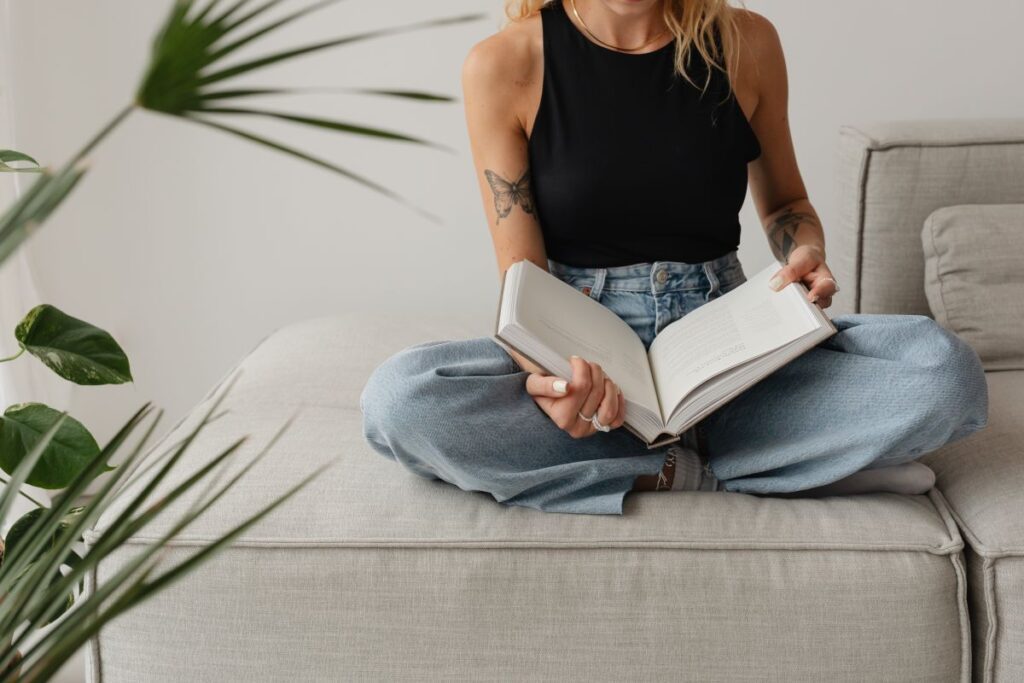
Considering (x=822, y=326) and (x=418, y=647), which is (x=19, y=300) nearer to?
(x=418, y=647)

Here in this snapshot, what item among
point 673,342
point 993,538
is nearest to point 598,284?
point 673,342

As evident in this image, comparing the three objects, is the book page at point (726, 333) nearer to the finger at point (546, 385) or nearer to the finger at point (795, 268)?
the finger at point (795, 268)

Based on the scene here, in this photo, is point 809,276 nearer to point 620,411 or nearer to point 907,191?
point 620,411

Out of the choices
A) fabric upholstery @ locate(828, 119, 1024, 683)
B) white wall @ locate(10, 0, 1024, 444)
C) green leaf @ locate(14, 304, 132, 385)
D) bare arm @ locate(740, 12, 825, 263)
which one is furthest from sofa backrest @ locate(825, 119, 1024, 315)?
green leaf @ locate(14, 304, 132, 385)

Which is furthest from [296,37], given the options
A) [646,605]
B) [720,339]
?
[646,605]

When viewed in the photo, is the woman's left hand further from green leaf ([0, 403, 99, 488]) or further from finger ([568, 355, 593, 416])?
green leaf ([0, 403, 99, 488])

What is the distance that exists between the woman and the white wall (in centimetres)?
66

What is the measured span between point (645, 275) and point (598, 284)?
0.06 metres

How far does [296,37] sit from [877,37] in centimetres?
113

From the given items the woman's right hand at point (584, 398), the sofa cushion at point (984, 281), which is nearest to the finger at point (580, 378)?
the woman's right hand at point (584, 398)

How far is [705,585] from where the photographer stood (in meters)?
1.18

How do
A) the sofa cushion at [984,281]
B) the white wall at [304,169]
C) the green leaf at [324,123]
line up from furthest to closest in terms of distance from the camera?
the white wall at [304,169] < the sofa cushion at [984,281] < the green leaf at [324,123]

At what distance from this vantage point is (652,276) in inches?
56.5

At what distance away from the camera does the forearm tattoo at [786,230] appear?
151 centimetres
